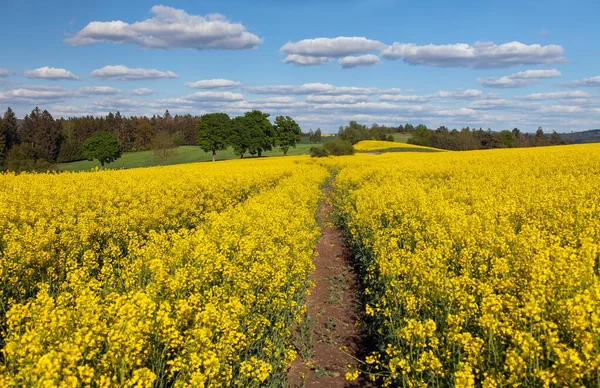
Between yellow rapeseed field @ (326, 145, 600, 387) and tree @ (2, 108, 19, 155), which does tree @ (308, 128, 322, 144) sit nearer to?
tree @ (2, 108, 19, 155)

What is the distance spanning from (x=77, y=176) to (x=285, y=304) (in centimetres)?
1702

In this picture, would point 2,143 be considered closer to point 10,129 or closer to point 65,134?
point 10,129

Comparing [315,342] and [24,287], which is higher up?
[24,287]

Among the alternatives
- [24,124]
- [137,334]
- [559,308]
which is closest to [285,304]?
[137,334]

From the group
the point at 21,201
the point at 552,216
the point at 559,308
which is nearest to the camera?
the point at 559,308

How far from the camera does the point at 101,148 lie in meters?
73.6

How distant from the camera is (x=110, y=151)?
74438mm

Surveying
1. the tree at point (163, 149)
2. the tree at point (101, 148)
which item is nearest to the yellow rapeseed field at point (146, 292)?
the tree at point (101, 148)

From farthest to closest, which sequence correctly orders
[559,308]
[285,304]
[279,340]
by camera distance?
[285,304] → [279,340] → [559,308]

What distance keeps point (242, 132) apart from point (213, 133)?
5.24 meters

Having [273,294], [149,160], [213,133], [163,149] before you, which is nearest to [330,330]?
[273,294]

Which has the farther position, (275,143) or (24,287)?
(275,143)

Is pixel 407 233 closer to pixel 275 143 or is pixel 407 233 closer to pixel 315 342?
pixel 315 342

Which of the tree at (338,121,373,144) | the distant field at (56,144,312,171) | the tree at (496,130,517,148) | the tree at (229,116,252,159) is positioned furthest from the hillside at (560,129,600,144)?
the tree at (229,116,252,159)
